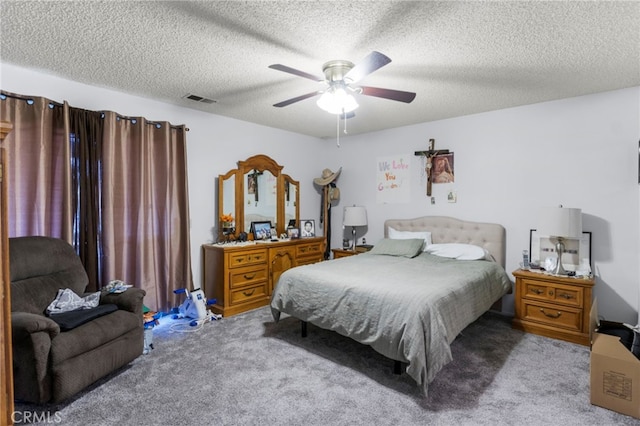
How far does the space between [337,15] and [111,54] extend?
179 centimetres

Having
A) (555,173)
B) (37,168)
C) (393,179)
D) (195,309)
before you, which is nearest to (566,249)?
(555,173)

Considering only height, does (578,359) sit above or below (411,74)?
below

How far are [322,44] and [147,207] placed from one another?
248 centimetres

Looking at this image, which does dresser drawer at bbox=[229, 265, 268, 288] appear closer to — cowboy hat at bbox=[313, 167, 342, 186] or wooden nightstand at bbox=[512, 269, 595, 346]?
cowboy hat at bbox=[313, 167, 342, 186]

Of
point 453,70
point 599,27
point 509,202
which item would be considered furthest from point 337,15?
point 509,202

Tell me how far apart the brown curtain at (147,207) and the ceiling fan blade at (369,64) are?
2359 mm

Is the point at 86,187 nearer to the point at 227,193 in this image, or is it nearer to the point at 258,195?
the point at 227,193

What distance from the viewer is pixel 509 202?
3.82 meters

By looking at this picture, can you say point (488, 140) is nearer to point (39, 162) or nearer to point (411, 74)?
point (411, 74)

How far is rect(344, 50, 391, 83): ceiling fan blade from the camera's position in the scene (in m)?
1.84

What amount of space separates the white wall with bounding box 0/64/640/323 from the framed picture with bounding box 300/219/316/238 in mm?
846

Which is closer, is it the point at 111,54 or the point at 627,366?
the point at 627,366

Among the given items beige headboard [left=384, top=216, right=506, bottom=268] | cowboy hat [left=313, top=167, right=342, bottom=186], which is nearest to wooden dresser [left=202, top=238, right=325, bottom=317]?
cowboy hat [left=313, top=167, right=342, bottom=186]

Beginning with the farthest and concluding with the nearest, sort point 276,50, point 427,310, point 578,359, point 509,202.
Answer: point 509,202
point 578,359
point 276,50
point 427,310
